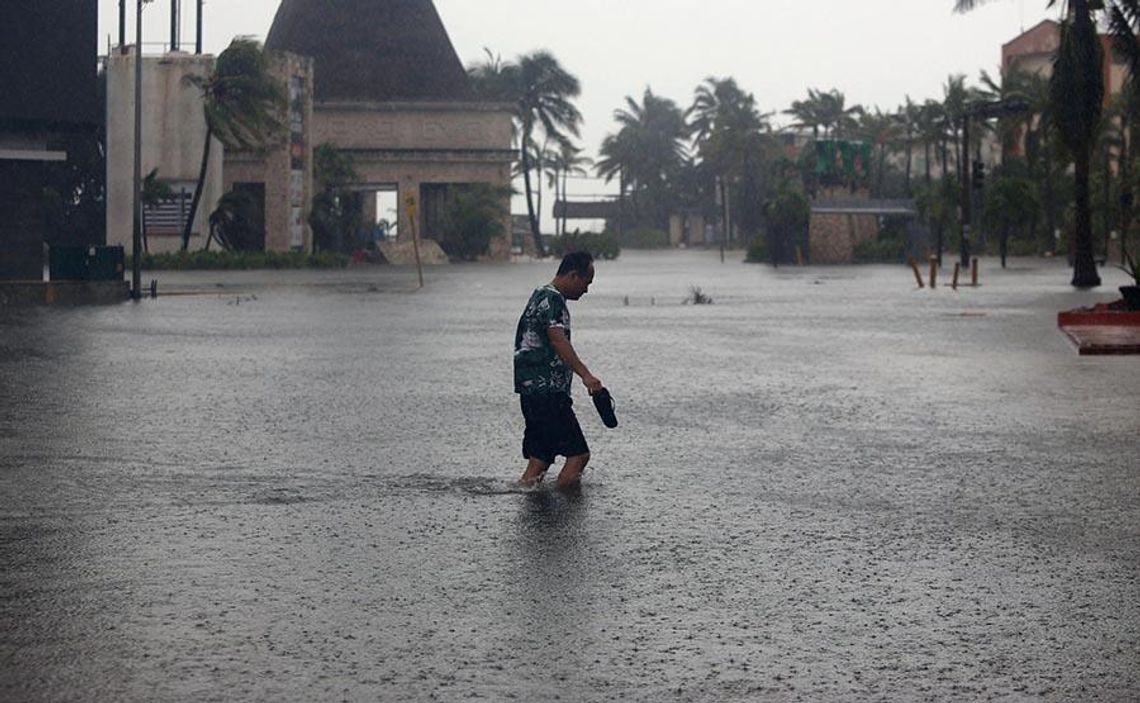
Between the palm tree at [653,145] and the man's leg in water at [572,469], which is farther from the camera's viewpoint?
the palm tree at [653,145]

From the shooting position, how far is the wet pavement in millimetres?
6641

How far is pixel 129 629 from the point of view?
724 cm

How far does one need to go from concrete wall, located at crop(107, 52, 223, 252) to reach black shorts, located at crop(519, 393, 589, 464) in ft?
231

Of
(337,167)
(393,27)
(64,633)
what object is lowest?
(64,633)

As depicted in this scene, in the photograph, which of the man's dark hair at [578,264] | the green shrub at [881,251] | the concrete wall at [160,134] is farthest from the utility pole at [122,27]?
the man's dark hair at [578,264]

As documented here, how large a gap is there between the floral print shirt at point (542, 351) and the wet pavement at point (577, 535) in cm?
65

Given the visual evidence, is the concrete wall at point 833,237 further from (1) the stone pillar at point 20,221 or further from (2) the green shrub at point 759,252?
(1) the stone pillar at point 20,221

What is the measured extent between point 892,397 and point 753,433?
11.0 feet

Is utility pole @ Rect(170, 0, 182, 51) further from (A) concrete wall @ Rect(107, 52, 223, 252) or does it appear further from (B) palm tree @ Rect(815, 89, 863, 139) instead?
(B) palm tree @ Rect(815, 89, 863, 139)

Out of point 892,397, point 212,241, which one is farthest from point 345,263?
point 892,397

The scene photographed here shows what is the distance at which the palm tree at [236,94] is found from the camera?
7594cm

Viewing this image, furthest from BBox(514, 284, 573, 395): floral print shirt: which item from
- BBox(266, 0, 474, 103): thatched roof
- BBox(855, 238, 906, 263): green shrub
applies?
BBox(266, 0, 474, 103): thatched roof

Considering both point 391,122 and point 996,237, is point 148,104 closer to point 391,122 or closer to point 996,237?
point 391,122

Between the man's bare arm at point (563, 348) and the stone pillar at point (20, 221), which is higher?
the stone pillar at point (20, 221)
